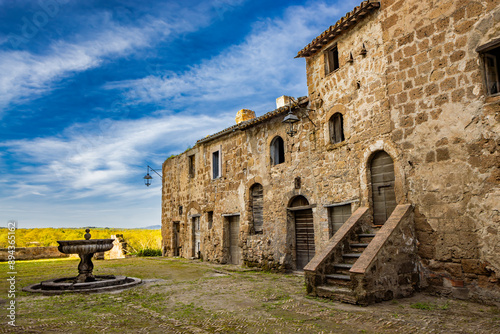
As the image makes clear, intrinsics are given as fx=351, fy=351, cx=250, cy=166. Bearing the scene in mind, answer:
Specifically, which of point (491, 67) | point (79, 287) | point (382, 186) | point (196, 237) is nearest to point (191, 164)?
point (196, 237)

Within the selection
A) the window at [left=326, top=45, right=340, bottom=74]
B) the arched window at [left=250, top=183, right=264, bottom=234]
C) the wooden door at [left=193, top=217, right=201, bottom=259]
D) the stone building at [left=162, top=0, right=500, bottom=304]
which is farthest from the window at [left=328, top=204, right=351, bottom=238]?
the wooden door at [left=193, top=217, right=201, bottom=259]

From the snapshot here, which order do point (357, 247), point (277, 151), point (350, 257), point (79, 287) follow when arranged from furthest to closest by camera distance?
point (277, 151), point (79, 287), point (357, 247), point (350, 257)

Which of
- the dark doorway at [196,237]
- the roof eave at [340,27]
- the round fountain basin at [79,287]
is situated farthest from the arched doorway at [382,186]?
the dark doorway at [196,237]

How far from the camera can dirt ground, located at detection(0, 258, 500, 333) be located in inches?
198

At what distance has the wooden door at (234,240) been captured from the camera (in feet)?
48.2

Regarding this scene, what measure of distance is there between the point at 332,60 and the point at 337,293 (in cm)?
708

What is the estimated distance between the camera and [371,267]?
21.0 feet

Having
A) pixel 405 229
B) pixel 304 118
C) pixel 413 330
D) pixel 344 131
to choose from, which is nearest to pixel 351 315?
pixel 413 330

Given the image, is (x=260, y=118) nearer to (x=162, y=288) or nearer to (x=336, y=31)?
(x=336, y=31)

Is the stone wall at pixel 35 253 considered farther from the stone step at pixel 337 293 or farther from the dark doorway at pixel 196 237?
the stone step at pixel 337 293

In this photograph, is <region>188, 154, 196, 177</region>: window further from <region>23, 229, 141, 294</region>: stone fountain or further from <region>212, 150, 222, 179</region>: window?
<region>23, 229, 141, 294</region>: stone fountain

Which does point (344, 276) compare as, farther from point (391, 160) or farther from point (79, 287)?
point (79, 287)

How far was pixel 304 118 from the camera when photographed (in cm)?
1149

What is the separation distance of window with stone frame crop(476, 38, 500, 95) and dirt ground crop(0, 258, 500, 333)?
12.9 feet
